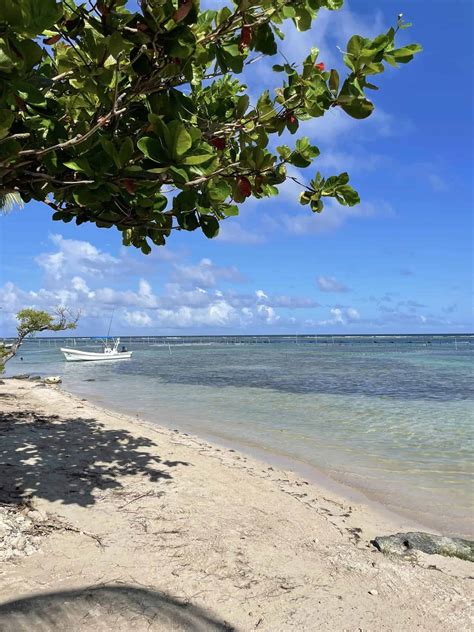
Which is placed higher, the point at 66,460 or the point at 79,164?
the point at 79,164

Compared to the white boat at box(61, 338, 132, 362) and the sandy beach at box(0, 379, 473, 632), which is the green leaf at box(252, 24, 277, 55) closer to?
the sandy beach at box(0, 379, 473, 632)

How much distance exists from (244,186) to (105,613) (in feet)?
11.1

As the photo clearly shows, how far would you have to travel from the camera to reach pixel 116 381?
28.8 meters

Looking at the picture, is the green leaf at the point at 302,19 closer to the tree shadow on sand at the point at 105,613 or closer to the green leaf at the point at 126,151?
the green leaf at the point at 126,151

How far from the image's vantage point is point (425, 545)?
5246mm

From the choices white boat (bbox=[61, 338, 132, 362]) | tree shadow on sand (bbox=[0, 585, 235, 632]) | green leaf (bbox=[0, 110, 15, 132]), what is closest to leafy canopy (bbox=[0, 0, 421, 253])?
green leaf (bbox=[0, 110, 15, 132])

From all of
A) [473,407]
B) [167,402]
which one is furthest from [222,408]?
[473,407]

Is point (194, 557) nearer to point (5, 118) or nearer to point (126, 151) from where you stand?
point (126, 151)

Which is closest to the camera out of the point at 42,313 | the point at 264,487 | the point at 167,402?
the point at 264,487

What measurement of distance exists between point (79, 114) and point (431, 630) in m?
4.76

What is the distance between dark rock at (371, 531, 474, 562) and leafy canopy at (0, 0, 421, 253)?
389 cm

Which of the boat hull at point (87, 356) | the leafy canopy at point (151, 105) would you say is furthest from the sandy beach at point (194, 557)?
the boat hull at point (87, 356)

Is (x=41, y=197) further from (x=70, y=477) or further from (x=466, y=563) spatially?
→ (x=466, y=563)

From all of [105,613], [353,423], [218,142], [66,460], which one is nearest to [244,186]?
[218,142]
